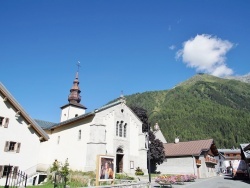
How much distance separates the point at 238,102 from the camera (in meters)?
190

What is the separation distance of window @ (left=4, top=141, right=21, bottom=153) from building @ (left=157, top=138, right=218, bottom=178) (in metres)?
30.5

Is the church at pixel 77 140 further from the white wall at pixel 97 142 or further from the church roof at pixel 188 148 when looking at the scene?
the church roof at pixel 188 148

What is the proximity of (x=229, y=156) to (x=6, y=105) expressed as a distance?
106 metres

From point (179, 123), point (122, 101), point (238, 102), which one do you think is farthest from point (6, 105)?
point (238, 102)

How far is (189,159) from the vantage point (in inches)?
1709

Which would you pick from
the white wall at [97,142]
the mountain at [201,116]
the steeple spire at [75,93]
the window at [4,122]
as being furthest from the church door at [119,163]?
the mountain at [201,116]

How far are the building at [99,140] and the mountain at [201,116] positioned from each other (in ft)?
227

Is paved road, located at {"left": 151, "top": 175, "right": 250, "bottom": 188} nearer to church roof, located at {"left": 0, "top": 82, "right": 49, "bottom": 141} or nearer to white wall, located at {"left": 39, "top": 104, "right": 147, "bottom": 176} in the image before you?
white wall, located at {"left": 39, "top": 104, "right": 147, "bottom": 176}

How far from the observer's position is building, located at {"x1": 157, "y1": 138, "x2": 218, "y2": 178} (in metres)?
42.8

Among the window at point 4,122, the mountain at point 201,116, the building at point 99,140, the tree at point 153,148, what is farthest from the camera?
the mountain at point 201,116

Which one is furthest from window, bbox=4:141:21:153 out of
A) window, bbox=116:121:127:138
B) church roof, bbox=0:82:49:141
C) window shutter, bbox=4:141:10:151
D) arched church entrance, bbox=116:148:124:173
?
window, bbox=116:121:127:138

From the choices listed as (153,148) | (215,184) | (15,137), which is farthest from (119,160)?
(15,137)

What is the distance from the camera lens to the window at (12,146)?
22359 millimetres

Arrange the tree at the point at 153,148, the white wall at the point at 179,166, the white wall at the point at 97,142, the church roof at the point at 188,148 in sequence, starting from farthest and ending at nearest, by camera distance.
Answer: the church roof at the point at 188,148 → the white wall at the point at 179,166 → the tree at the point at 153,148 → the white wall at the point at 97,142
